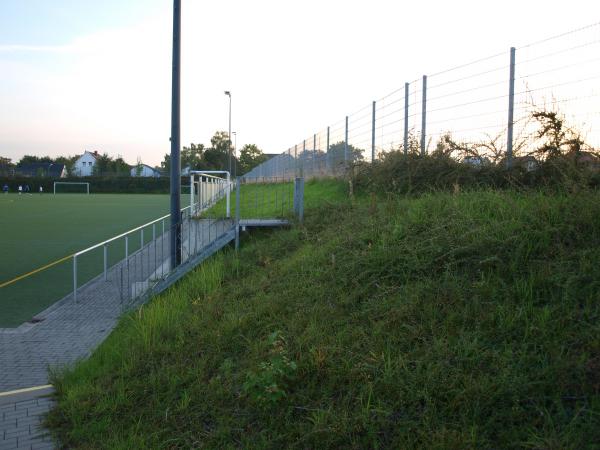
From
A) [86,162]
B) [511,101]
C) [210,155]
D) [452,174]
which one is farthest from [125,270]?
[86,162]

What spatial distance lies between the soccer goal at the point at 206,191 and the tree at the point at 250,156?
70.3 meters

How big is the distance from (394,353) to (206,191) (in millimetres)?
13421

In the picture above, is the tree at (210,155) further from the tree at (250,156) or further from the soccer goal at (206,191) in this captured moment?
the soccer goal at (206,191)

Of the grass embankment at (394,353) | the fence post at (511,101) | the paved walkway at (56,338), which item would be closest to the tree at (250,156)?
the paved walkway at (56,338)

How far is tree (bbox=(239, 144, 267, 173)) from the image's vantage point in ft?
299

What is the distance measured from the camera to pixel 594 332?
3633mm

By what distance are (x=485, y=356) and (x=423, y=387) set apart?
0.49 m

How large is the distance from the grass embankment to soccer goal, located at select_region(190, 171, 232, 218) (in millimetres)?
7065

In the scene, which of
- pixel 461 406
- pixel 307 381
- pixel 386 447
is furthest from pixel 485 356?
pixel 307 381

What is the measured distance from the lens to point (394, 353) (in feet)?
13.4

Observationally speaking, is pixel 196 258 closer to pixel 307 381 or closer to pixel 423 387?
pixel 307 381

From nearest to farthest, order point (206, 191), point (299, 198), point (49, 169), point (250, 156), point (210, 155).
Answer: point (299, 198), point (206, 191), point (210, 155), point (250, 156), point (49, 169)

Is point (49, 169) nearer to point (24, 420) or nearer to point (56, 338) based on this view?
point (56, 338)

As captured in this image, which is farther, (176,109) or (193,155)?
(193,155)
